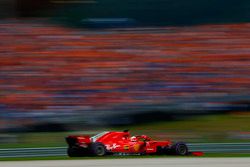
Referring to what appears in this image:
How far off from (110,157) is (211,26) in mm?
7507

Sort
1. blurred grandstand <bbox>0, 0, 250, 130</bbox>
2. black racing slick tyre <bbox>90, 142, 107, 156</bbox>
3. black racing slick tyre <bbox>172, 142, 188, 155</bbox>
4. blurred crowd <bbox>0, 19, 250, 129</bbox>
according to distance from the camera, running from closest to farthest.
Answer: black racing slick tyre <bbox>90, 142, 107, 156</bbox> < black racing slick tyre <bbox>172, 142, 188, 155</bbox> < blurred grandstand <bbox>0, 0, 250, 130</bbox> < blurred crowd <bbox>0, 19, 250, 129</bbox>

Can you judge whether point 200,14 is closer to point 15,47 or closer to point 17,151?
point 15,47

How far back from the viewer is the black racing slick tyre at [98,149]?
1021 cm

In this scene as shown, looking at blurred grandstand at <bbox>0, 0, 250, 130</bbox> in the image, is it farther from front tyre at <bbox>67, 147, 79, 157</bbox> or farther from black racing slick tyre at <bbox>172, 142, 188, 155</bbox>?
black racing slick tyre at <bbox>172, 142, 188, 155</bbox>

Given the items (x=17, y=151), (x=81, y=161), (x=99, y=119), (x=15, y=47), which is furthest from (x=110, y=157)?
(x=15, y=47)

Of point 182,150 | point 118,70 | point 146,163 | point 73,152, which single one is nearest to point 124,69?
point 118,70

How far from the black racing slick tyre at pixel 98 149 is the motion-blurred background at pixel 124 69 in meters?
2.37

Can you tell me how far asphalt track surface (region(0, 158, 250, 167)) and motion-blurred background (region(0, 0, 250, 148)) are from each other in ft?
8.97

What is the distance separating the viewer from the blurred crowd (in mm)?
14266

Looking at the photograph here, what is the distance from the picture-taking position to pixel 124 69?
15406mm

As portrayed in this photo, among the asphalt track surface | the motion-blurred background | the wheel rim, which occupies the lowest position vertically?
the asphalt track surface

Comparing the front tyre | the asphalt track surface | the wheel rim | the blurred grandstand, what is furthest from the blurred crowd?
the asphalt track surface

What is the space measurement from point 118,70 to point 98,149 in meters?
5.28

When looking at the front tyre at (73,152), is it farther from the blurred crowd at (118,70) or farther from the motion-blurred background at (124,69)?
the blurred crowd at (118,70)
